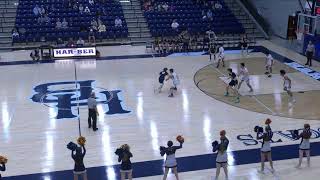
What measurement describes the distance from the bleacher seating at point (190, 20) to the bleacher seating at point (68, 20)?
87.8 inches

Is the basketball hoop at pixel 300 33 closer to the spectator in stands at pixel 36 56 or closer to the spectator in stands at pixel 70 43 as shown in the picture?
the spectator in stands at pixel 70 43

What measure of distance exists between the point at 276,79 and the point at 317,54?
5.20m

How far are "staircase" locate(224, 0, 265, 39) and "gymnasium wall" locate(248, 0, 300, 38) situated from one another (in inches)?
44.1

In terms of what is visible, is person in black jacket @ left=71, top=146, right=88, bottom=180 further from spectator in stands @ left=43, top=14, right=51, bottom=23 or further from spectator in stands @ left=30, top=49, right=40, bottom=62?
spectator in stands @ left=43, top=14, right=51, bottom=23

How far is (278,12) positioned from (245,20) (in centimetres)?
256

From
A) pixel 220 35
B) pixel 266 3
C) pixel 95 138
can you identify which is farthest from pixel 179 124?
pixel 266 3

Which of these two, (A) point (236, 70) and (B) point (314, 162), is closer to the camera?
(B) point (314, 162)

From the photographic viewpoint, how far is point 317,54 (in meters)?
26.4

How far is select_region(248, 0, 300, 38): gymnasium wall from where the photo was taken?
31.6 m

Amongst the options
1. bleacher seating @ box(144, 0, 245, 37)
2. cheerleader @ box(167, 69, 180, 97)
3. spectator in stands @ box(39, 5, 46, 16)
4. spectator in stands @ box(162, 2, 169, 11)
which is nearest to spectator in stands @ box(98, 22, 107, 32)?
bleacher seating @ box(144, 0, 245, 37)

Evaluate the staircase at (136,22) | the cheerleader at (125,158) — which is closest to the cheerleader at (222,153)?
the cheerleader at (125,158)

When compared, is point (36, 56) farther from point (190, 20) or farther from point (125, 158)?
point (125, 158)

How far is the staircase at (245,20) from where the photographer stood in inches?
1303

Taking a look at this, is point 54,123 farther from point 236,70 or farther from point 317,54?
point 317,54
